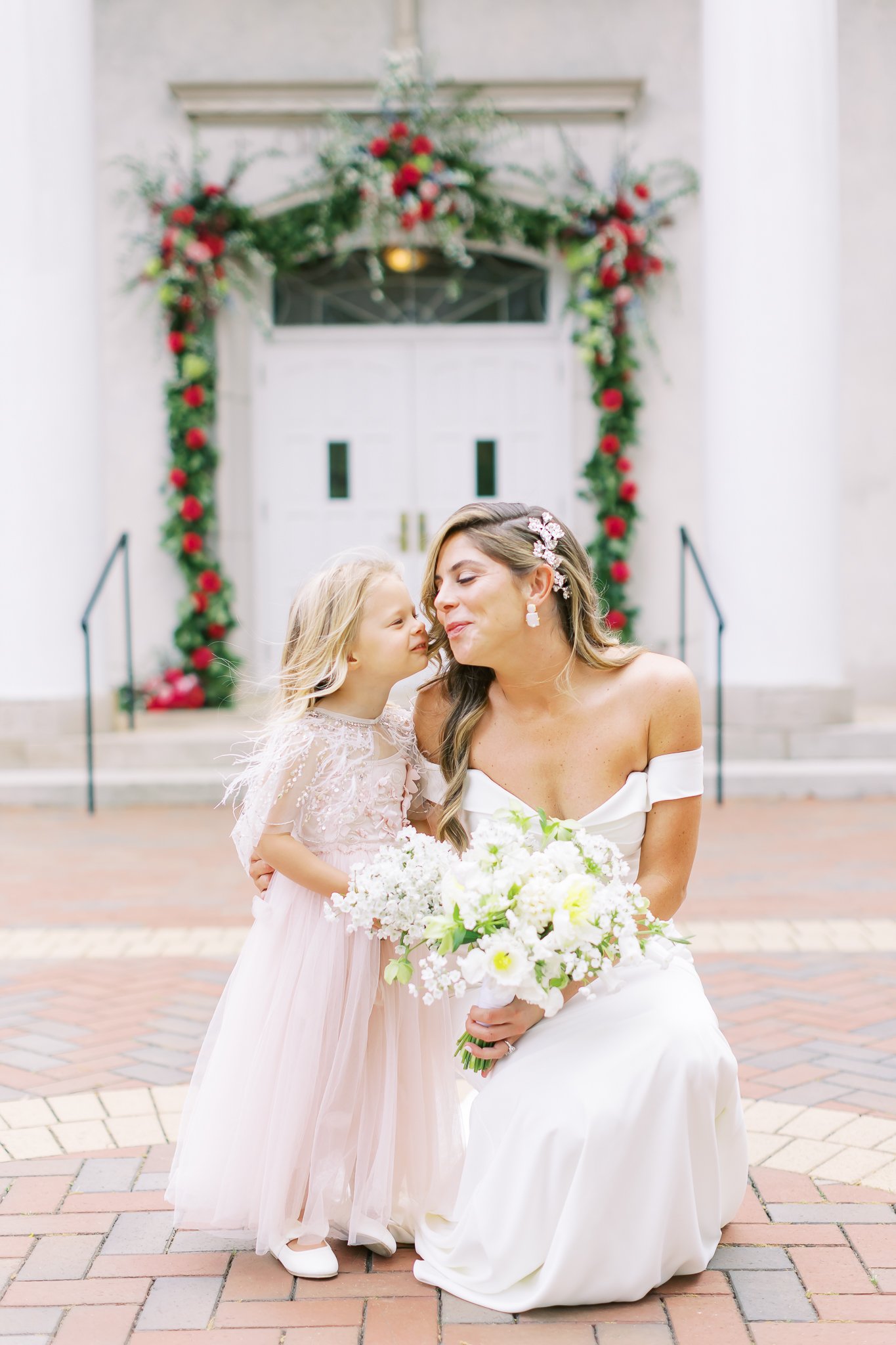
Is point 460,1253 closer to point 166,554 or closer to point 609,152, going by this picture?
point 166,554

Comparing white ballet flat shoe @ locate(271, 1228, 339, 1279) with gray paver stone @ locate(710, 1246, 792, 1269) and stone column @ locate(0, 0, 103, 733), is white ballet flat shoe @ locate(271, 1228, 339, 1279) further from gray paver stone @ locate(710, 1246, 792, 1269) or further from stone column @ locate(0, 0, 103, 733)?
stone column @ locate(0, 0, 103, 733)

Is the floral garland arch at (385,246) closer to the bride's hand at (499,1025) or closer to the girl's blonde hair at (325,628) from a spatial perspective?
the girl's blonde hair at (325,628)

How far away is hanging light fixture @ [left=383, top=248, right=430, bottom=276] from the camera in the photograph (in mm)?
10212

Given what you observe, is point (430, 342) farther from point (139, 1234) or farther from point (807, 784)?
point (139, 1234)

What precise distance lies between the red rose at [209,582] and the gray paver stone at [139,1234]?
24.3 ft

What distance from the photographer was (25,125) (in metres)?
7.82

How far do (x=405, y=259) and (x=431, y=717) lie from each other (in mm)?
8084

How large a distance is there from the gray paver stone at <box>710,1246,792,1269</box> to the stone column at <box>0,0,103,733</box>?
→ 620cm

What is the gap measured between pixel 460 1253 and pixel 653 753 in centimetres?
102

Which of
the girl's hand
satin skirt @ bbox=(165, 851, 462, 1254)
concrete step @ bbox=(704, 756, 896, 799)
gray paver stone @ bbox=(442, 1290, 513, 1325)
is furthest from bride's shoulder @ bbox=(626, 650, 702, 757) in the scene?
concrete step @ bbox=(704, 756, 896, 799)

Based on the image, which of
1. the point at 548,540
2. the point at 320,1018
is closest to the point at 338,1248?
the point at 320,1018

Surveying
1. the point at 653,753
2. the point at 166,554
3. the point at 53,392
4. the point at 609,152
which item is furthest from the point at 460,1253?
the point at 609,152

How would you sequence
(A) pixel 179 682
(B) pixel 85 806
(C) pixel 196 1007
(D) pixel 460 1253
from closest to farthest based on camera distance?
(D) pixel 460 1253 < (C) pixel 196 1007 < (B) pixel 85 806 < (A) pixel 179 682

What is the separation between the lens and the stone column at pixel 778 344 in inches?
306
